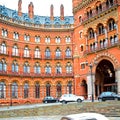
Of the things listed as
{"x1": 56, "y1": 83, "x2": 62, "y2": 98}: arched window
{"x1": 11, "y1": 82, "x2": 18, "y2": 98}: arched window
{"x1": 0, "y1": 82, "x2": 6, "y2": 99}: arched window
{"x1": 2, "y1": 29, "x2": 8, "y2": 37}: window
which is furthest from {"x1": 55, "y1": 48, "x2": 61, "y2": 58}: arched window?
{"x1": 0, "y1": 82, "x2": 6, "y2": 99}: arched window

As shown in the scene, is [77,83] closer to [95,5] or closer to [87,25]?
[87,25]

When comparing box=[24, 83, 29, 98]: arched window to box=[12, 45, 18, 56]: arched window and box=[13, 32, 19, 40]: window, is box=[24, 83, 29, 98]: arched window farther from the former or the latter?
box=[13, 32, 19, 40]: window

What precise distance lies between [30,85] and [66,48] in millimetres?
14003

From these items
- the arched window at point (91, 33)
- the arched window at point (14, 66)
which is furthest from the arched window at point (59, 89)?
the arched window at point (91, 33)

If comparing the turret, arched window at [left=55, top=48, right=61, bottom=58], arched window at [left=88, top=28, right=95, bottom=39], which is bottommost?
arched window at [left=55, top=48, right=61, bottom=58]

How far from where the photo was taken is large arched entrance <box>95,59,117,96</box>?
58.3 m

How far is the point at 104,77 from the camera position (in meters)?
60.3

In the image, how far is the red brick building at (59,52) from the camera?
184ft

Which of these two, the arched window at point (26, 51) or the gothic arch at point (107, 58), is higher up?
the arched window at point (26, 51)

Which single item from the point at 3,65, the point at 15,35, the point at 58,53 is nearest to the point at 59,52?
the point at 58,53

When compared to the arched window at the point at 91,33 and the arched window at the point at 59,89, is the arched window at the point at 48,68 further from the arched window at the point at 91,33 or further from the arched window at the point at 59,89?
the arched window at the point at 91,33

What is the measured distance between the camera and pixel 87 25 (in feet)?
200

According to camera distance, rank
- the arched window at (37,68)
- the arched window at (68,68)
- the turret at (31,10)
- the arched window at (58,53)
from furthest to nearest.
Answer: the turret at (31,10) → the arched window at (58,53) → the arched window at (68,68) → the arched window at (37,68)

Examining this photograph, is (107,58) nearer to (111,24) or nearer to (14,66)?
(111,24)
